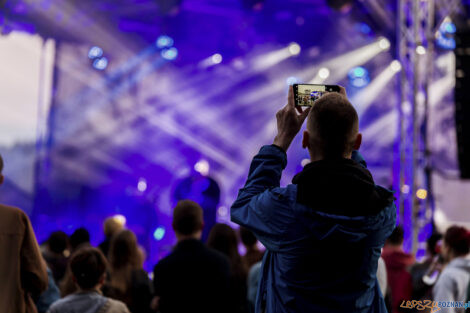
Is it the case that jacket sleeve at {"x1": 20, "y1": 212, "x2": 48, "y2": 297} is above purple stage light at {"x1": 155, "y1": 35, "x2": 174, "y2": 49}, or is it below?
below

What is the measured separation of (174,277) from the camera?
106 inches

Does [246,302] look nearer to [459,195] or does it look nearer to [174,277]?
[174,277]

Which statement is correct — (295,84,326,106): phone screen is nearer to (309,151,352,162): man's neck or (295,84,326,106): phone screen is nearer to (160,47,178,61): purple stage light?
(309,151,352,162): man's neck

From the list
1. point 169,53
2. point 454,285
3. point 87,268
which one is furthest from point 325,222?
point 169,53

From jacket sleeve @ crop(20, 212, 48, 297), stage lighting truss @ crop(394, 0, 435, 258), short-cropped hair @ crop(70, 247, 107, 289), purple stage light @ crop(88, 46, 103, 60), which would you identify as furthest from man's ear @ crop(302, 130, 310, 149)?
purple stage light @ crop(88, 46, 103, 60)

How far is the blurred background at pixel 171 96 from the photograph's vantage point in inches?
354

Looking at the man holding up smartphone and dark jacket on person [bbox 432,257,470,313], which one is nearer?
the man holding up smartphone

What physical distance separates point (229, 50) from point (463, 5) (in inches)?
150

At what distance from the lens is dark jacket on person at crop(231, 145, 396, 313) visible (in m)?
1.34

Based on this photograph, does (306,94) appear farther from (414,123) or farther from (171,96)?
(171,96)

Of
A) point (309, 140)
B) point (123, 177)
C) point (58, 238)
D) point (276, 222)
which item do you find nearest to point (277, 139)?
point (309, 140)

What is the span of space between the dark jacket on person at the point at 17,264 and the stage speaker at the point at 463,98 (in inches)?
178

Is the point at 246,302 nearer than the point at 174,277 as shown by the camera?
No

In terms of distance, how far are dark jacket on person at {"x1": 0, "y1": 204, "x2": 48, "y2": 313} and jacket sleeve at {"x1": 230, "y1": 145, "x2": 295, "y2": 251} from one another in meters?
1.51
